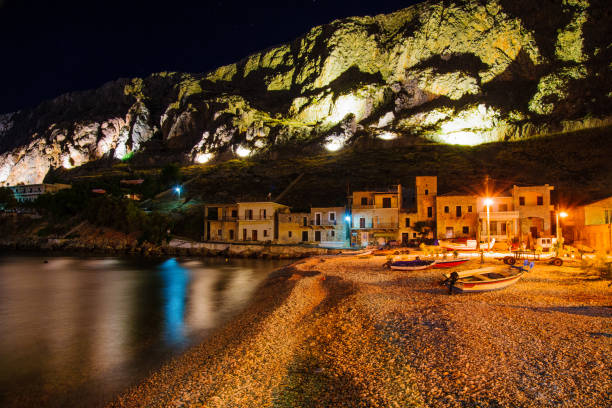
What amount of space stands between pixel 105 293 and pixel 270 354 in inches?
819

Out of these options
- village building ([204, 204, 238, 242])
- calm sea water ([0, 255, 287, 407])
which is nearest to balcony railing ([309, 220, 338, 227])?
calm sea water ([0, 255, 287, 407])

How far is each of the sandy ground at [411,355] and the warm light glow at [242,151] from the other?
102211 millimetres

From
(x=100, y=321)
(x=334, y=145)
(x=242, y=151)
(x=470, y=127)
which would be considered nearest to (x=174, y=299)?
(x=100, y=321)

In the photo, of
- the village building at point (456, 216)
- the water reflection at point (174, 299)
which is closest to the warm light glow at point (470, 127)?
the village building at point (456, 216)

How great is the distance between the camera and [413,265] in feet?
77.1

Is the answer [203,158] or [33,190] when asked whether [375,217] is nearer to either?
[203,158]

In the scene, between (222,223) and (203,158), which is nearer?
(222,223)

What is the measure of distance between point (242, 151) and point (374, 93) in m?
47.8

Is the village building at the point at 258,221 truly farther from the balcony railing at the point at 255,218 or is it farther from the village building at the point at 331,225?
A: the village building at the point at 331,225

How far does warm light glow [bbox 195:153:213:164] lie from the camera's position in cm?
12000

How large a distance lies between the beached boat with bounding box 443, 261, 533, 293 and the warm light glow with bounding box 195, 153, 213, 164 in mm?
110611

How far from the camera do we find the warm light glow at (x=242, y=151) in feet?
Answer: 381

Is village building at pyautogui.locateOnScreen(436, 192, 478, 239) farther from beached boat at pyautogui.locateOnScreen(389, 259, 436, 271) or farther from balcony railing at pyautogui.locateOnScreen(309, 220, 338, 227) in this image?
beached boat at pyautogui.locateOnScreen(389, 259, 436, 271)

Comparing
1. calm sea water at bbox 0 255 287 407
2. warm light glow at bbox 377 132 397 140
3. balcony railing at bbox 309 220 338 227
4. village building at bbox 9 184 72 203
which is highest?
warm light glow at bbox 377 132 397 140
